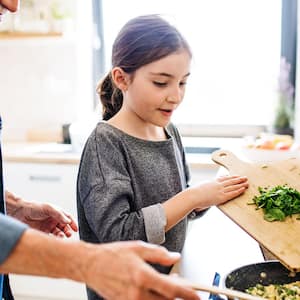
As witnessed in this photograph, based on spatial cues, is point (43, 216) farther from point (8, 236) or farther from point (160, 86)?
point (8, 236)

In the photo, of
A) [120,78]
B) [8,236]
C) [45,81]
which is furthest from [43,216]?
[45,81]

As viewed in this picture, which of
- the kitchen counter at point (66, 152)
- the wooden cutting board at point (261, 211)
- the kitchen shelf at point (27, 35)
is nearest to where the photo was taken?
the wooden cutting board at point (261, 211)

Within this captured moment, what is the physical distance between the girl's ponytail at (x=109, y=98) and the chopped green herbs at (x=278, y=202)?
0.40 metres

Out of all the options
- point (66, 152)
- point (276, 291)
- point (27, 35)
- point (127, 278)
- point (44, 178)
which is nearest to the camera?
→ point (127, 278)

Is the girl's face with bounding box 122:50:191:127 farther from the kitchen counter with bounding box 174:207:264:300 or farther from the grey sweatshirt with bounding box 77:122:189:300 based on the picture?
the kitchen counter with bounding box 174:207:264:300

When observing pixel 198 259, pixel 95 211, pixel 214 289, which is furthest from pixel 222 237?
pixel 214 289

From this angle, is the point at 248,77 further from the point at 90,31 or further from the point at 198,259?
the point at 198,259

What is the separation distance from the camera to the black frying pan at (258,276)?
3.18 ft

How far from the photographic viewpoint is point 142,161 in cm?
127

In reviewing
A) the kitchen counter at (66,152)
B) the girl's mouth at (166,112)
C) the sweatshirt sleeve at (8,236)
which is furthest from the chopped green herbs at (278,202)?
the kitchen counter at (66,152)

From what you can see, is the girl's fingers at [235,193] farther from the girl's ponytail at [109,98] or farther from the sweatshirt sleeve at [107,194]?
the girl's ponytail at [109,98]

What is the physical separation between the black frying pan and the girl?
21 cm

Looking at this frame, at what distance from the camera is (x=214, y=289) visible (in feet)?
2.34

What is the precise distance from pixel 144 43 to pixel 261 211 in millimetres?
437
